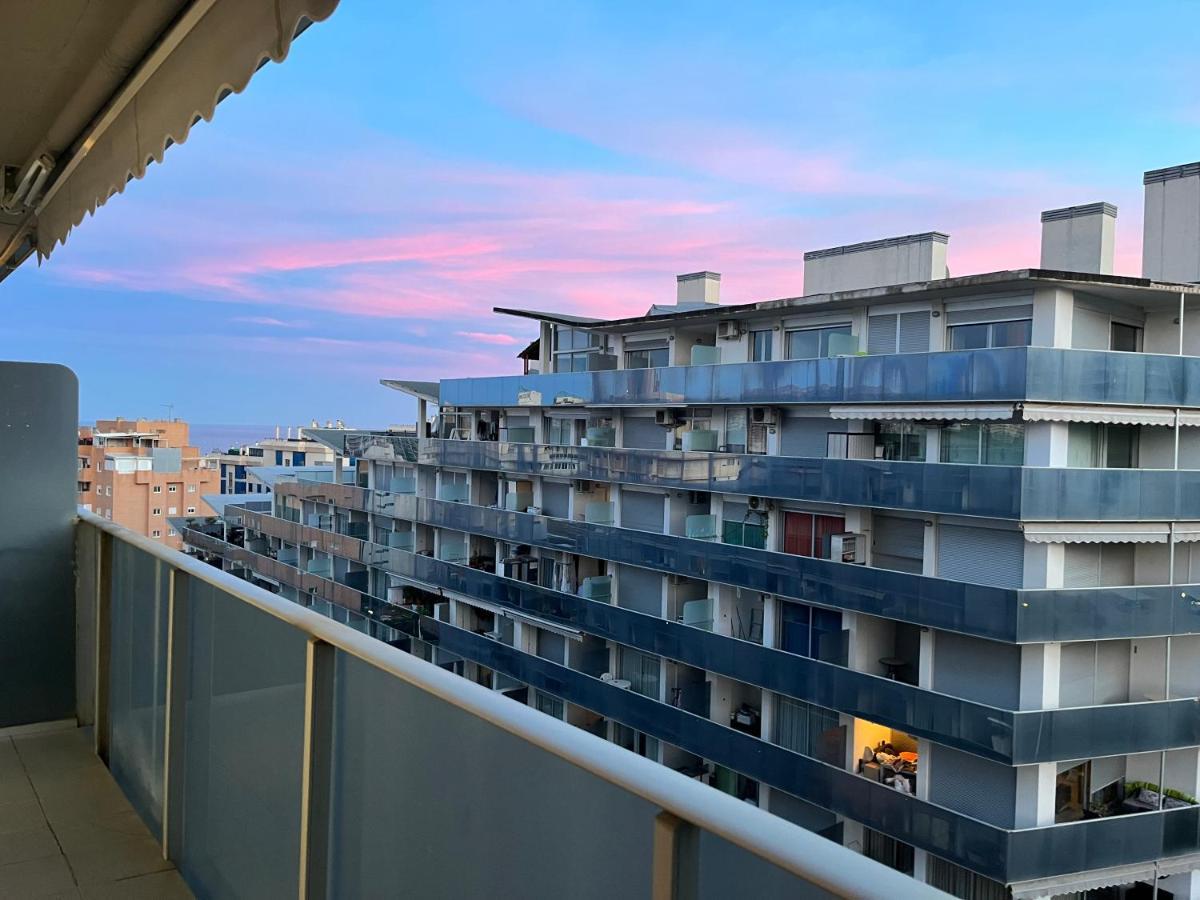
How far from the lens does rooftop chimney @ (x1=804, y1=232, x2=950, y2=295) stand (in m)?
17.1

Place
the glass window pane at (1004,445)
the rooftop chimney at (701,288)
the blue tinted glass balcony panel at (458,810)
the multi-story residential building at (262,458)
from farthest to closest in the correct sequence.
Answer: the multi-story residential building at (262,458) → the rooftop chimney at (701,288) → the glass window pane at (1004,445) → the blue tinted glass balcony panel at (458,810)

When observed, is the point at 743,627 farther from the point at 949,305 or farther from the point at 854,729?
the point at 949,305

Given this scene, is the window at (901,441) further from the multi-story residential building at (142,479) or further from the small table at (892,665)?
the multi-story residential building at (142,479)

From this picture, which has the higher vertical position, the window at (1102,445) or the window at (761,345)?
Answer: the window at (761,345)

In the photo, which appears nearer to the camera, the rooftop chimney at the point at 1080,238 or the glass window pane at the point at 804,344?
the rooftop chimney at the point at 1080,238

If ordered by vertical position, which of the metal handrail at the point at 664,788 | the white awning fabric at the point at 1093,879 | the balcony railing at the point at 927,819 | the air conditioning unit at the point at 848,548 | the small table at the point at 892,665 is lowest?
the white awning fabric at the point at 1093,879

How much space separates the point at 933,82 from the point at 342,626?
42225mm

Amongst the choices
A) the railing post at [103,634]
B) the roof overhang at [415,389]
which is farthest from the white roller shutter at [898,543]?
the roof overhang at [415,389]

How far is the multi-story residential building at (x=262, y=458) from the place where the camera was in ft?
161

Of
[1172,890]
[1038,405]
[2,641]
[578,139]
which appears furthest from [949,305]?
[578,139]

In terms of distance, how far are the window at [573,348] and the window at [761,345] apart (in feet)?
15.9

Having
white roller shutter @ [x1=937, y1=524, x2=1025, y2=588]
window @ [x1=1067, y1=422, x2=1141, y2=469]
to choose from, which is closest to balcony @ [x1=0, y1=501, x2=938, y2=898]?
white roller shutter @ [x1=937, y1=524, x2=1025, y2=588]

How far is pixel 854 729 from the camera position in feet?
48.6

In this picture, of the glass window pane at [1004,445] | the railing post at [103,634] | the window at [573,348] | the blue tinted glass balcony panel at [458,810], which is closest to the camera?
the blue tinted glass balcony panel at [458,810]
